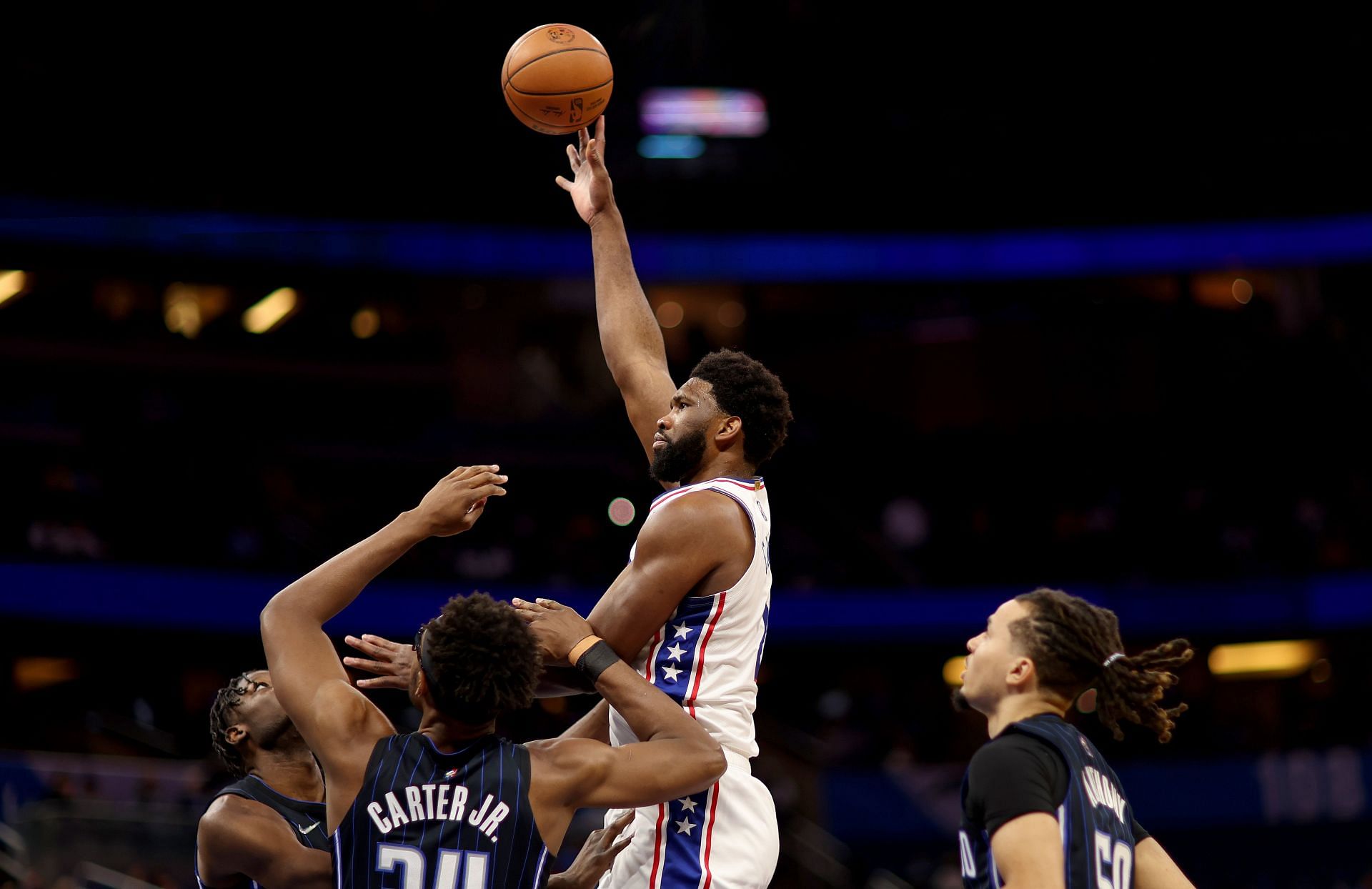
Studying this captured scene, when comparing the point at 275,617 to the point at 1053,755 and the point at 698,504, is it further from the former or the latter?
the point at 1053,755

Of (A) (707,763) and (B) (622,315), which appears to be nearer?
(A) (707,763)

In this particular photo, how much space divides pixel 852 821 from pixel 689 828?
13070 millimetres

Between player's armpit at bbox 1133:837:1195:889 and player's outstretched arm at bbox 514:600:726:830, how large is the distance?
1.20m

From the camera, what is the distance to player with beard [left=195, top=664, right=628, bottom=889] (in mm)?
3896

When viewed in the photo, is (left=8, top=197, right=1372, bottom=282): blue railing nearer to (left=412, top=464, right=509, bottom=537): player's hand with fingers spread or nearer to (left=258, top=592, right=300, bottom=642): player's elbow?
(left=412, top=464, right=509, bottom=537): player's hand with fingers spread

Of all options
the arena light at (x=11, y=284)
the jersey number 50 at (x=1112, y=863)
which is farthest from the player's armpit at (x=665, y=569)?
the arena light at (x=11, y=284)

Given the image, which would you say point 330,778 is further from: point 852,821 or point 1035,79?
point 1035,79

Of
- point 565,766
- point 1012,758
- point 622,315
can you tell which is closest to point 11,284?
point 622,315

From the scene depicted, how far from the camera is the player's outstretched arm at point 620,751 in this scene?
359 centimetres

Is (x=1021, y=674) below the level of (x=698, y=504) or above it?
below

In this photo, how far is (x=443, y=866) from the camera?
342cm

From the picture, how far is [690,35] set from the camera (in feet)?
67.4

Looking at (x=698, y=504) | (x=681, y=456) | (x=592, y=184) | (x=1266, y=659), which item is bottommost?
(x=698, y=504)

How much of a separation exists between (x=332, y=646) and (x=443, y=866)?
0.66m
